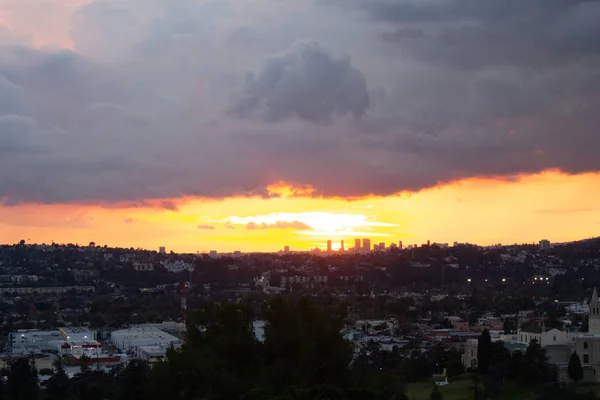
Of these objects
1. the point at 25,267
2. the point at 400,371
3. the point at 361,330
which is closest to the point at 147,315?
the point at 361,330

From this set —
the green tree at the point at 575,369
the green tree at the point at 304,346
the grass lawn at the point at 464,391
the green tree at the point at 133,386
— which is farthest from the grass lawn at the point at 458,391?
the green tree at the point at 304,346

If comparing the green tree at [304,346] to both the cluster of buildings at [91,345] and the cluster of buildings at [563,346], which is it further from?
the cluster of buildings at [91,345]

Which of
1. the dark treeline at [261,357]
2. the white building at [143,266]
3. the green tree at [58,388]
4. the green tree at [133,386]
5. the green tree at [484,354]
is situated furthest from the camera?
the white building at [143,266]

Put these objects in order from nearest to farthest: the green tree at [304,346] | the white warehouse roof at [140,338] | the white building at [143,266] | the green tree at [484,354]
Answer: the green tree at [304,346]
the green tree at [484,354]
the white warehouse roof at [140,338]
the white building at [143,266]

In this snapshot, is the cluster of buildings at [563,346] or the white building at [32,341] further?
the white building at [32,341]

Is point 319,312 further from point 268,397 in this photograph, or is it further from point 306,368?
point 268,397

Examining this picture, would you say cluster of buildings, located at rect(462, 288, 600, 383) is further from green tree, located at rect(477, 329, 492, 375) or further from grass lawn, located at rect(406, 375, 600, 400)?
green tree, located at rect(477, 329, 492, 375)

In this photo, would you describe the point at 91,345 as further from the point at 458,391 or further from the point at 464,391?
the point at 464,391

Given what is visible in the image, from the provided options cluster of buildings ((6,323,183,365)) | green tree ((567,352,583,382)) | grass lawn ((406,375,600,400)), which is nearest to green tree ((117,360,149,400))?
grass lawn ((406,375,600,400))

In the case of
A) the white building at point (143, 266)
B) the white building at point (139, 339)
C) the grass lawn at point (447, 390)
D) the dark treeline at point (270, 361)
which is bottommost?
the grass lawn at point (447, 390)
